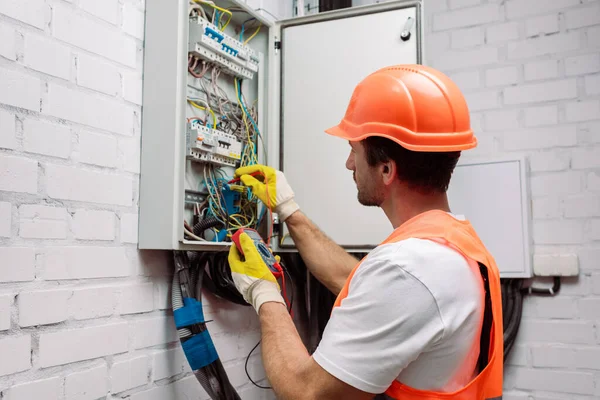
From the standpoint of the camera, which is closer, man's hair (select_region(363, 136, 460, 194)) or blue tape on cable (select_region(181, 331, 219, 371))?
man's hair (select_region(363, 136, 460, 194))

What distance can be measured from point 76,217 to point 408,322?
0.80m

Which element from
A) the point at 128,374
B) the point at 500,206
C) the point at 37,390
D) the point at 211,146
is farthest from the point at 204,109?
the point at 500,206

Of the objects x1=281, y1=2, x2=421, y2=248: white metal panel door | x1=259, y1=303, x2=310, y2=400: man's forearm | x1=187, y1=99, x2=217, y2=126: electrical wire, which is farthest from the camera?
x1=281, y1=2, x2=421, y2=248: white metal panel door

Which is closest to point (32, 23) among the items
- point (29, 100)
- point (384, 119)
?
point (29, 100)

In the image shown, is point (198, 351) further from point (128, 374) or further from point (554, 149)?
Result: point (554, 149)

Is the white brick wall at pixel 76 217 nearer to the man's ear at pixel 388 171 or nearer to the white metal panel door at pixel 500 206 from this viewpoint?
the man's ear at pixel 388 171

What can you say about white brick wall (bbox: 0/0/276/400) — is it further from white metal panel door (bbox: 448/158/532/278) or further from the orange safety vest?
white metal panel door (bbox: 448/158/532/278)

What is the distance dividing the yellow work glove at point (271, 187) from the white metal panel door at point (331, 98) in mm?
127

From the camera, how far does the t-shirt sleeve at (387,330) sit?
1006mm

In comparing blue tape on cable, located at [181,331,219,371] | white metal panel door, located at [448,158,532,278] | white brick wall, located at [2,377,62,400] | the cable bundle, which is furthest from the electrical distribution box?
white metal panel door, located at [448,158,532,278]

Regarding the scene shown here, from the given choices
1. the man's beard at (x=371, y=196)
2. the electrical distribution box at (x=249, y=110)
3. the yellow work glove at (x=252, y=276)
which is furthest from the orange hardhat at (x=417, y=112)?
the electrical distribution box at (x=249, y=110)

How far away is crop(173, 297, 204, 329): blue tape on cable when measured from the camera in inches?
58.9

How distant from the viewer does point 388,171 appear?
4.19 ft

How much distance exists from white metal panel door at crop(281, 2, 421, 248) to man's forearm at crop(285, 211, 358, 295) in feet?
0.25
